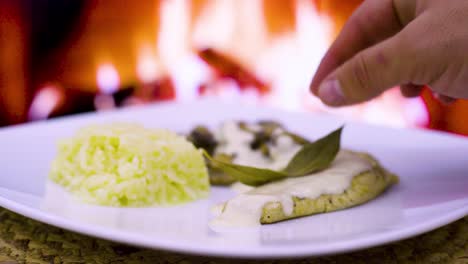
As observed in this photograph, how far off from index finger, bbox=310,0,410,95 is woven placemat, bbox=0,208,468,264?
2.56ft

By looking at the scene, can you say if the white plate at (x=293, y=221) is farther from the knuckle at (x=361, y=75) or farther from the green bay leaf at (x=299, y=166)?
the knuckle at (x=361, y=75)

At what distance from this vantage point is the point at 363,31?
2119 mm

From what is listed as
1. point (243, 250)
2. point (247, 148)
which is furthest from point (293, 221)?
point (247, 148)

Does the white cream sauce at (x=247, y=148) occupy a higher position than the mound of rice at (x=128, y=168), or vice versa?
the mound of rice at (x=128, y=168)

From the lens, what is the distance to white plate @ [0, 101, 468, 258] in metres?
1.23

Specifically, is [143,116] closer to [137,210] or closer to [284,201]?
[137,210]

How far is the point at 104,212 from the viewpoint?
162 cm

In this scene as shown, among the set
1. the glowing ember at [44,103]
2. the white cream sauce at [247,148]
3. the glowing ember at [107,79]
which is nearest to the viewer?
the white cream sauce at [247,148]

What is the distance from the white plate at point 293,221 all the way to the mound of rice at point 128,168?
57 mm

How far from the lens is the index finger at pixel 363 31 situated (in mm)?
2023

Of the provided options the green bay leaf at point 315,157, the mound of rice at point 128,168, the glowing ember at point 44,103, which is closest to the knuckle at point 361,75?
the green bay leaf at point 315,157

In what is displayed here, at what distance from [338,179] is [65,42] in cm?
290

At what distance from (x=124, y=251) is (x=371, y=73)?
2.84ft

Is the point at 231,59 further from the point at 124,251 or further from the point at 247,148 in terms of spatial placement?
the point at 124,251
